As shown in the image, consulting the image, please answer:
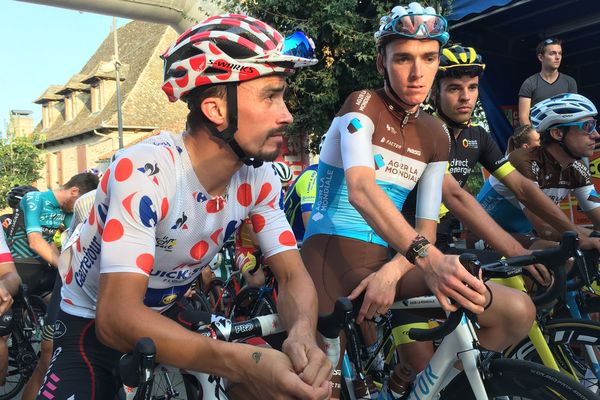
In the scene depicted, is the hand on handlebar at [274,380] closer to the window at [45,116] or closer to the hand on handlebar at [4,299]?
the hand on handlebar at [4,299]

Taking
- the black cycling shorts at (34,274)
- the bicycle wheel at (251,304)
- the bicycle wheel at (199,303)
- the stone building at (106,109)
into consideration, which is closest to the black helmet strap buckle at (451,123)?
the bicycle wheel at (251,304)

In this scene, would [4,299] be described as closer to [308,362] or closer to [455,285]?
[308,362]

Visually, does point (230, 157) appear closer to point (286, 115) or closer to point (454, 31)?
point (286, 115)

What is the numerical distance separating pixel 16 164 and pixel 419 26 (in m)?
45.1

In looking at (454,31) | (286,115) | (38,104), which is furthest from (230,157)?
(38,104)

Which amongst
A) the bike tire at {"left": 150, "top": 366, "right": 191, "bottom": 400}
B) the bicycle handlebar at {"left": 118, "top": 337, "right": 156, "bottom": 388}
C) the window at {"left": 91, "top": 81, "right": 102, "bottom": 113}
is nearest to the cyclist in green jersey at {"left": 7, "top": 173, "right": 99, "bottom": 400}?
the bike tire at {"left": 150, "top": 366, "right": 191, "bottom": 400}

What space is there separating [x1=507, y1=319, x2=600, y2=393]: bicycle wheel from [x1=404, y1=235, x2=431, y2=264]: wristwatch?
4.08 feet

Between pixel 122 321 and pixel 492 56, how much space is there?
332 inches

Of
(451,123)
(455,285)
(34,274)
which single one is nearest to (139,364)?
(455,285)

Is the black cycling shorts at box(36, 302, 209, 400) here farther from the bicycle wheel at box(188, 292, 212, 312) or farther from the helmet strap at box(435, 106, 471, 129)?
the bicycle wheel at box(188, 292, 212, 312)

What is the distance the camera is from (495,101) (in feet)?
30.6

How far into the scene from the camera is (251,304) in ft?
19.8

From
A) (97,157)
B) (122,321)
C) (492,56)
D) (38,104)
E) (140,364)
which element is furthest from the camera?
(38,104)

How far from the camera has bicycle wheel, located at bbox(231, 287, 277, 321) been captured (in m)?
5.68
